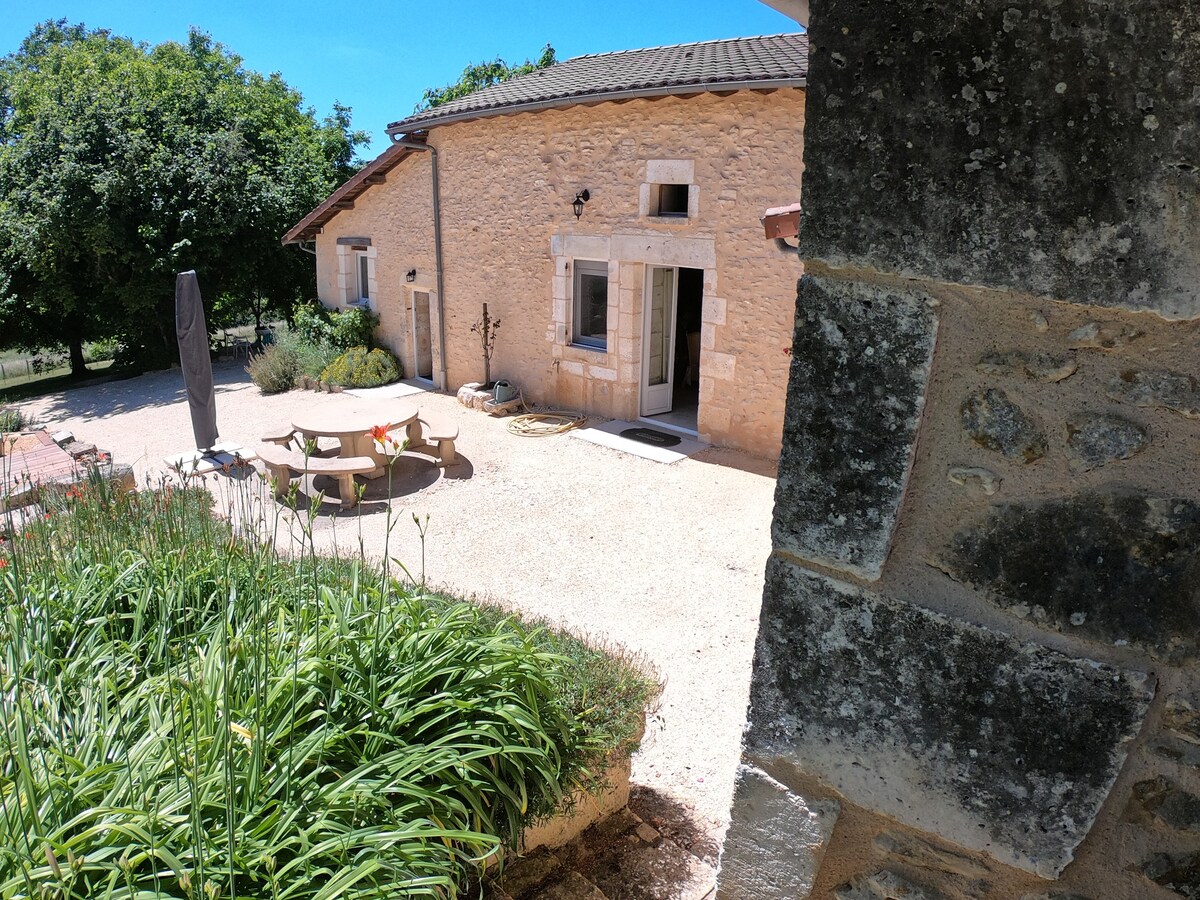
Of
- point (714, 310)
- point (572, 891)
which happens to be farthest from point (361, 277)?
point (572, 891)

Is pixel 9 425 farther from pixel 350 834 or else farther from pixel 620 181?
pixel 350 834

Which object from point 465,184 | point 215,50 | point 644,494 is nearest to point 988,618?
point 644,494

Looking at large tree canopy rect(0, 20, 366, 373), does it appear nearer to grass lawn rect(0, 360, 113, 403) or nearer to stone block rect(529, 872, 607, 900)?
grass lawn rect(0, 360, 113, 403)

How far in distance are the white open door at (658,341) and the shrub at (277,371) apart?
639 centimetres

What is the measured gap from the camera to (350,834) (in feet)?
5.77

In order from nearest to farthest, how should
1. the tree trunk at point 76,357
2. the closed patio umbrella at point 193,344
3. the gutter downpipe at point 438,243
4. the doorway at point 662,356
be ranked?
the closed patio umbrella at point 193,344
the doorway at point 662,356
the gutter downpipe at point 438,243
the tree trunk at point 76,357

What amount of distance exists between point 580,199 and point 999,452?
29.5 feet

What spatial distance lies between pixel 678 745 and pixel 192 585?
2410 millimetres

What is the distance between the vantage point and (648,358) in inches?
382

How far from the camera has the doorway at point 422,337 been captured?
41.4ft

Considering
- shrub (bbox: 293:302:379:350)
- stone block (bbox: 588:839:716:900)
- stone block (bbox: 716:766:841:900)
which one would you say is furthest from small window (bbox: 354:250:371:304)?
stone block (bbox: 716:766:841:900)

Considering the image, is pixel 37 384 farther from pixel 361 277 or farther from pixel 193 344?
pixel 193 344

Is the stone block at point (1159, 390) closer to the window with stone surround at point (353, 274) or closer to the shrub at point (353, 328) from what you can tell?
the shrub at point (353, 328)

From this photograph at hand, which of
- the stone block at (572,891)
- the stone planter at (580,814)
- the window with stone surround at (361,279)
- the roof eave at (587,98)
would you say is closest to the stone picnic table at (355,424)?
the roof eave at (587,98)
